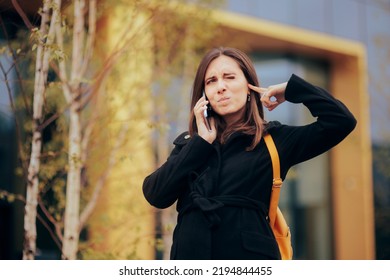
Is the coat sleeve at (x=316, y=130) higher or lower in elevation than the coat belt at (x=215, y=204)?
higher

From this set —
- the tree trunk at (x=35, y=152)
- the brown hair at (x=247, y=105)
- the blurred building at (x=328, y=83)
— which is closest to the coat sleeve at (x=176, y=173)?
the brown hair at (x=247, y=105)

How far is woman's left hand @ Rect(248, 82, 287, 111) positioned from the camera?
2814 millimetres

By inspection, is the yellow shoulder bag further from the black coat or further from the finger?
the finger

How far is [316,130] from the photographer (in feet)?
8.90

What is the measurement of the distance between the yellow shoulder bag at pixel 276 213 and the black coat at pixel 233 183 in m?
0.02

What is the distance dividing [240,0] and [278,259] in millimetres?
11556

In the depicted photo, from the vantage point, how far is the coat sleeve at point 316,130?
271 centimetres

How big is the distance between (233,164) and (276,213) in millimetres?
274

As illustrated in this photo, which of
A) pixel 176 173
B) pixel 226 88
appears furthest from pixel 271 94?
pixel 176 173

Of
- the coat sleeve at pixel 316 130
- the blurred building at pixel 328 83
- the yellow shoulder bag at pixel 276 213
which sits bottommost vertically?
the yellow shoulder bag at pixel 276 213

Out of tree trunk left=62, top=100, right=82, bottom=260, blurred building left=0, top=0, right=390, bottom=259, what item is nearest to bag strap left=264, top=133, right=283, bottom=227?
tree trunk left=62, top=100, right=82, bottom=260

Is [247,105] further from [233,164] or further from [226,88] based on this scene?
[233,164]

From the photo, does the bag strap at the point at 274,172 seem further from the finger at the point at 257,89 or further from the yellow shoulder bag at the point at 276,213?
the finger at the point at 257,89
